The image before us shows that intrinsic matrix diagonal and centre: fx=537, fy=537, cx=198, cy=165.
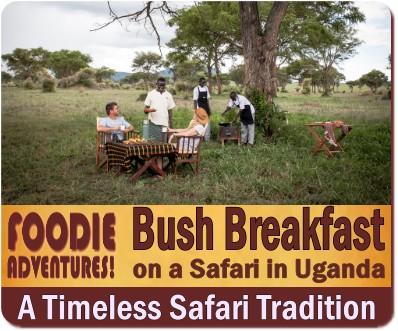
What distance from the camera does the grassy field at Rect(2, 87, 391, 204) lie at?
18.5 ft

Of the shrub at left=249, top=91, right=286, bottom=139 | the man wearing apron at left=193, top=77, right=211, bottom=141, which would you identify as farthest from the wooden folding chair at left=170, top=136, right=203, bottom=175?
the man wearing apron at left=193, top=77, right=211, bottom=141

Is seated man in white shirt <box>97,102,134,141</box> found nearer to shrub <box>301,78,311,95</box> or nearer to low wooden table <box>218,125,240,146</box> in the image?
low wooden table <box>218,125,240,146</box>

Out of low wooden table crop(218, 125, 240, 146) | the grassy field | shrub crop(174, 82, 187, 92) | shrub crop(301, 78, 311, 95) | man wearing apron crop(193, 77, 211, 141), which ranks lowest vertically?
the grassy field

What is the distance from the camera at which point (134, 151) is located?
7480 millimetres

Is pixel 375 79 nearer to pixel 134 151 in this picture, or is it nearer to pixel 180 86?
pixel 134 151

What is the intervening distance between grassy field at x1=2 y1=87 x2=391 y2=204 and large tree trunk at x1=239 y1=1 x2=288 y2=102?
41.9 inches

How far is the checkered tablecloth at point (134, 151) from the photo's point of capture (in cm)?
748

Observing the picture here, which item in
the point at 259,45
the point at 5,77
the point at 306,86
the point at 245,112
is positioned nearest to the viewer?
the point at 5,77

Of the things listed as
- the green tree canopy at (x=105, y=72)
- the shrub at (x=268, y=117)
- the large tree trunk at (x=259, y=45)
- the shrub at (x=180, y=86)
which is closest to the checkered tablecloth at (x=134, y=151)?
the green tree canopy at (x=105, y=72)

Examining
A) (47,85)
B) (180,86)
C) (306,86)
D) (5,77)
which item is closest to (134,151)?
(5,77)

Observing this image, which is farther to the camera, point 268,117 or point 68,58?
point 268,117

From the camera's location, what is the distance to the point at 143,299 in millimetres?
4895

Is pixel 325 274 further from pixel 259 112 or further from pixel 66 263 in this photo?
pixel 259 112

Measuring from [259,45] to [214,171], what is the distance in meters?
3.52
